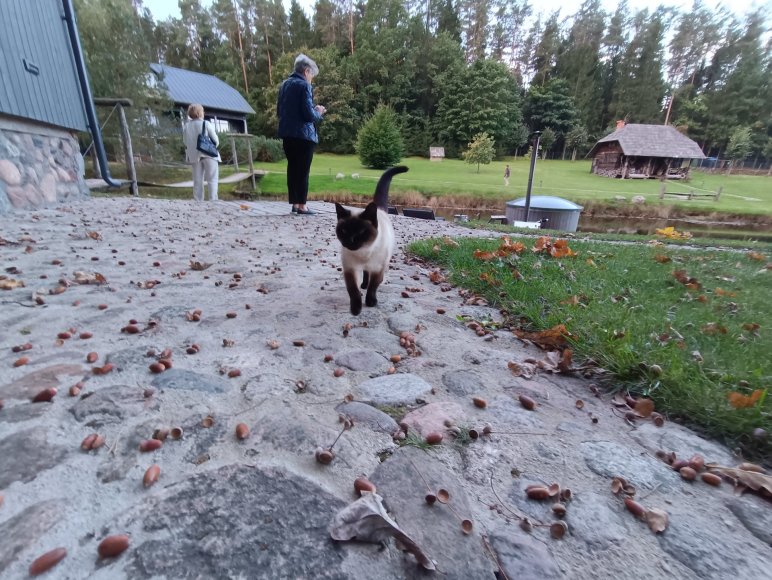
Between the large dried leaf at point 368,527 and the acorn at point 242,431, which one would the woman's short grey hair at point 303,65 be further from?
the large dried leaf at point 368,527

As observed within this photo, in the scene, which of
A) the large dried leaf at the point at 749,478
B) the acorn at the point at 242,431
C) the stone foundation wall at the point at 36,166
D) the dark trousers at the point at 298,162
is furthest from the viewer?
the dark trousers at the point at 298,162

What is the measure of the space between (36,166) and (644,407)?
8217 millimetres

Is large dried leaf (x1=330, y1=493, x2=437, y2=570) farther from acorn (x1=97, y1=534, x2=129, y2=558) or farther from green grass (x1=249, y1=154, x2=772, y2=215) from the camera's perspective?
green grass (x1=249, y1=154, x2=772, y2=215)

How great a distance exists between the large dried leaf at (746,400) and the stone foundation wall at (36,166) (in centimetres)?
770

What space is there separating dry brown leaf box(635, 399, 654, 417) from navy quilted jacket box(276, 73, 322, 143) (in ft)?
19.2

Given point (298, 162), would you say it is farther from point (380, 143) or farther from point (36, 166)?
point (380, 143)

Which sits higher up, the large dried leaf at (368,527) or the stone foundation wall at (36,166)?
the stone foundation wall at (36,166)

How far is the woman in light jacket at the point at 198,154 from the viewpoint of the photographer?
7.69m

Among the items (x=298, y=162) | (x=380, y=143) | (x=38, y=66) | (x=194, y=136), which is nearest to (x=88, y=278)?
(x=298, y=162)

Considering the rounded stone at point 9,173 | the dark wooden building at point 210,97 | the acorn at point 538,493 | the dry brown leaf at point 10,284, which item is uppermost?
the dark wooden building at point 210,97

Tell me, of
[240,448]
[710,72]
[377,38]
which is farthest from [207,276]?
[710,72]

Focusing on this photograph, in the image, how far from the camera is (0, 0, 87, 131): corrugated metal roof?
208 inches

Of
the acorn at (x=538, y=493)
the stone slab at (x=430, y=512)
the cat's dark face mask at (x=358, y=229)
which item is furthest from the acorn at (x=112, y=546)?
the cat's dark face mask at (x=358, y=229)

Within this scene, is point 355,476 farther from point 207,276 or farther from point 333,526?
point 207,276
